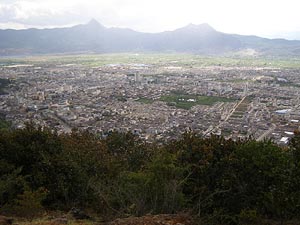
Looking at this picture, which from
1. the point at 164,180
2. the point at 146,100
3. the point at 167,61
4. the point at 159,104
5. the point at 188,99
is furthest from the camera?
the point at 167,61

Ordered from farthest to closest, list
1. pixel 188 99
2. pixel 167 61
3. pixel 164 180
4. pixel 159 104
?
pixel 167 61
pixel 188 99
pixel 159 104
pixel 164 180

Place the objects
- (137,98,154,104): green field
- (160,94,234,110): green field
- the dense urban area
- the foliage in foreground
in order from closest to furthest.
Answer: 1. the foliage in foreground
2. the dense urban area
3. (160,94,234,110): green field
4. (137,98,154,104): green field

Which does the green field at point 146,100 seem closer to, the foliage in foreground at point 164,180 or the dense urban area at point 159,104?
the dense urban area at point 159,104

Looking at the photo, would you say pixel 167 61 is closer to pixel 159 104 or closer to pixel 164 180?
pixel 159 104

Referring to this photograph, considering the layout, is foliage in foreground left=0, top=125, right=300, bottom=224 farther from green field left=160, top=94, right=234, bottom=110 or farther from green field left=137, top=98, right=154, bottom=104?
green field left=137, top=98, right=154, bottom=104

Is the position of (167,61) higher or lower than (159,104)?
higher

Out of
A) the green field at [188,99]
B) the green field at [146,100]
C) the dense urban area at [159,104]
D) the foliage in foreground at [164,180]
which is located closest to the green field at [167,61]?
the dense urban area at [159,104]

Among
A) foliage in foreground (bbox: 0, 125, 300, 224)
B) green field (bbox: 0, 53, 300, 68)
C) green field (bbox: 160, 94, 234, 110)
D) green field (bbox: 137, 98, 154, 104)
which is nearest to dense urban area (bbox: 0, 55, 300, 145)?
green field (bbox: 160, 94, 234, 110)

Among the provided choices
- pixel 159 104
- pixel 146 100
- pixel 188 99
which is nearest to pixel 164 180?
pixel 159 104
